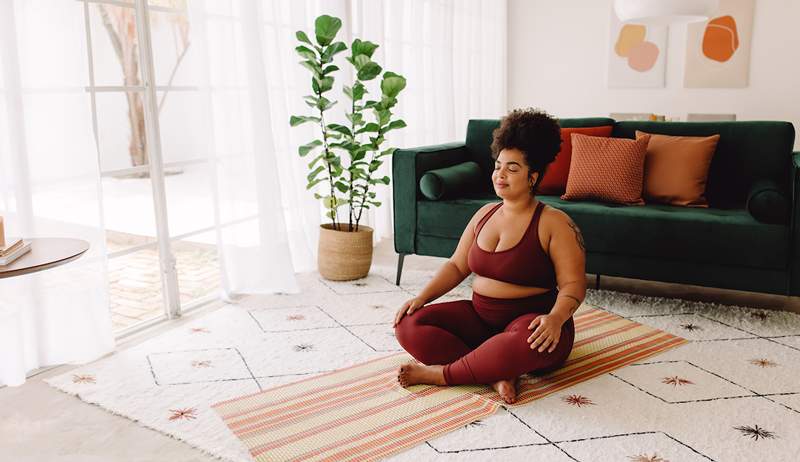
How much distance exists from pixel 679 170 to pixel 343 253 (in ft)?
5.54

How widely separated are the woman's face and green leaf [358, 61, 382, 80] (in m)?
1.34

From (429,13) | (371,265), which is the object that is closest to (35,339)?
(371,265)

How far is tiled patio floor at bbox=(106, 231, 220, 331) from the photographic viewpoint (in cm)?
319

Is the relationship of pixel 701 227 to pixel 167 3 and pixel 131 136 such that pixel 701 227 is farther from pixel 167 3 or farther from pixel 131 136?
pixel 131 136

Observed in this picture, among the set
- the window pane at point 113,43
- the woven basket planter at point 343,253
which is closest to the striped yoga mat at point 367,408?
the woven basket planter at point 343,253

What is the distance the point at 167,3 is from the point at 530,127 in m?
1.87

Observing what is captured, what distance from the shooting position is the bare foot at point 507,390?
213 cm

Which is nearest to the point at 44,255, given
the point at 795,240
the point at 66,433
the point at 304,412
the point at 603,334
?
the point at 66,433

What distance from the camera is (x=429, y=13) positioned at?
477 cm

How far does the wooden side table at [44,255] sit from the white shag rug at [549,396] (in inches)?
21.7

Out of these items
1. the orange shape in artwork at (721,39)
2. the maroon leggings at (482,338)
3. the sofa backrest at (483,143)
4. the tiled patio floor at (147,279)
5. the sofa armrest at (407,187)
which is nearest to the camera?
the maroon leggings at (482,338)

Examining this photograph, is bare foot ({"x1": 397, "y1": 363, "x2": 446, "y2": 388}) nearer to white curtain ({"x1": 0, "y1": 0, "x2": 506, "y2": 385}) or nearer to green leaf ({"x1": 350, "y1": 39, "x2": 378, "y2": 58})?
white curtain ({"x1": 0, "y1": 0, "x2": 506, "y2": 385})

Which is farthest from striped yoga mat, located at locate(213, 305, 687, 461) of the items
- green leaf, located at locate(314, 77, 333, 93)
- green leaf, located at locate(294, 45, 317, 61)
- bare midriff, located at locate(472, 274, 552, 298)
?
green leaf, located at locate(294, 45, 317, 61)

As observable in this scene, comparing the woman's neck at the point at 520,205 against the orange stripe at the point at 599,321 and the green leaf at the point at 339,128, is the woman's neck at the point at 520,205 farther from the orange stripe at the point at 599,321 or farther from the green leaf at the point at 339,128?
the green leaf at the point at 339,128
